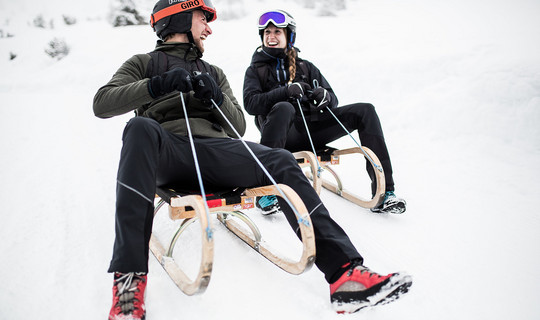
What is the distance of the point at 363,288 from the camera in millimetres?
1199

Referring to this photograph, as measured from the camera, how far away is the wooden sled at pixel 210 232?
44.2 inches

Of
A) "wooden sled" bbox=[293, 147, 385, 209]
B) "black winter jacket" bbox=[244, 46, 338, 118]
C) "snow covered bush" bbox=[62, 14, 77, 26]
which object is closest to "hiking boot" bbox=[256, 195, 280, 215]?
"wooden sled" bbox=[293, 147, 385, 209]

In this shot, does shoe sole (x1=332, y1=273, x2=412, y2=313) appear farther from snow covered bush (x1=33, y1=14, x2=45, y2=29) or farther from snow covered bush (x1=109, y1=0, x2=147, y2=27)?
snow covered bush (x1=33, y1=14, x2=45, y2=29)

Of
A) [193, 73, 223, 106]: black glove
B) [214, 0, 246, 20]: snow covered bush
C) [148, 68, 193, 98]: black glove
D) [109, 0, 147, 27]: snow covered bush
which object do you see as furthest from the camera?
[109, 0, 147, 27]: snow covered bush

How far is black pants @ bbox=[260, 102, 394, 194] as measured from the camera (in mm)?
2398

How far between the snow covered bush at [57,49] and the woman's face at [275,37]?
41.9ft

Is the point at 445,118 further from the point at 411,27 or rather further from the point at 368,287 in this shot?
the point at 411,27

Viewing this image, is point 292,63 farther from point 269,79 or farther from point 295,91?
point 295,91

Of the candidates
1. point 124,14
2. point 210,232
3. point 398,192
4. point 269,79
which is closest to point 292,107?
point 269,79

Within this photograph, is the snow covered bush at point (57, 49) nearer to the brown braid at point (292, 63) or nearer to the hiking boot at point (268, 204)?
the brown braid at point (292, 63)

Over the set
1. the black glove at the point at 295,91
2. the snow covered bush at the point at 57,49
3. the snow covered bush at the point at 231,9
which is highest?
the snow covered bush at the point at 231,9

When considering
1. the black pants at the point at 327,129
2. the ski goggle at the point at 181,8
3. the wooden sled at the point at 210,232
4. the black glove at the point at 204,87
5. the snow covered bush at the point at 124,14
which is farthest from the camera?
the snow covered bush at the point at 124,14

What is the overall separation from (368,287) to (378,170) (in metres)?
1.22

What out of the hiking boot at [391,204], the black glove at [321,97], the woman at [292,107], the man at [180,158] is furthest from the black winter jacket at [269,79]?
the hiking boot at [391,204]
